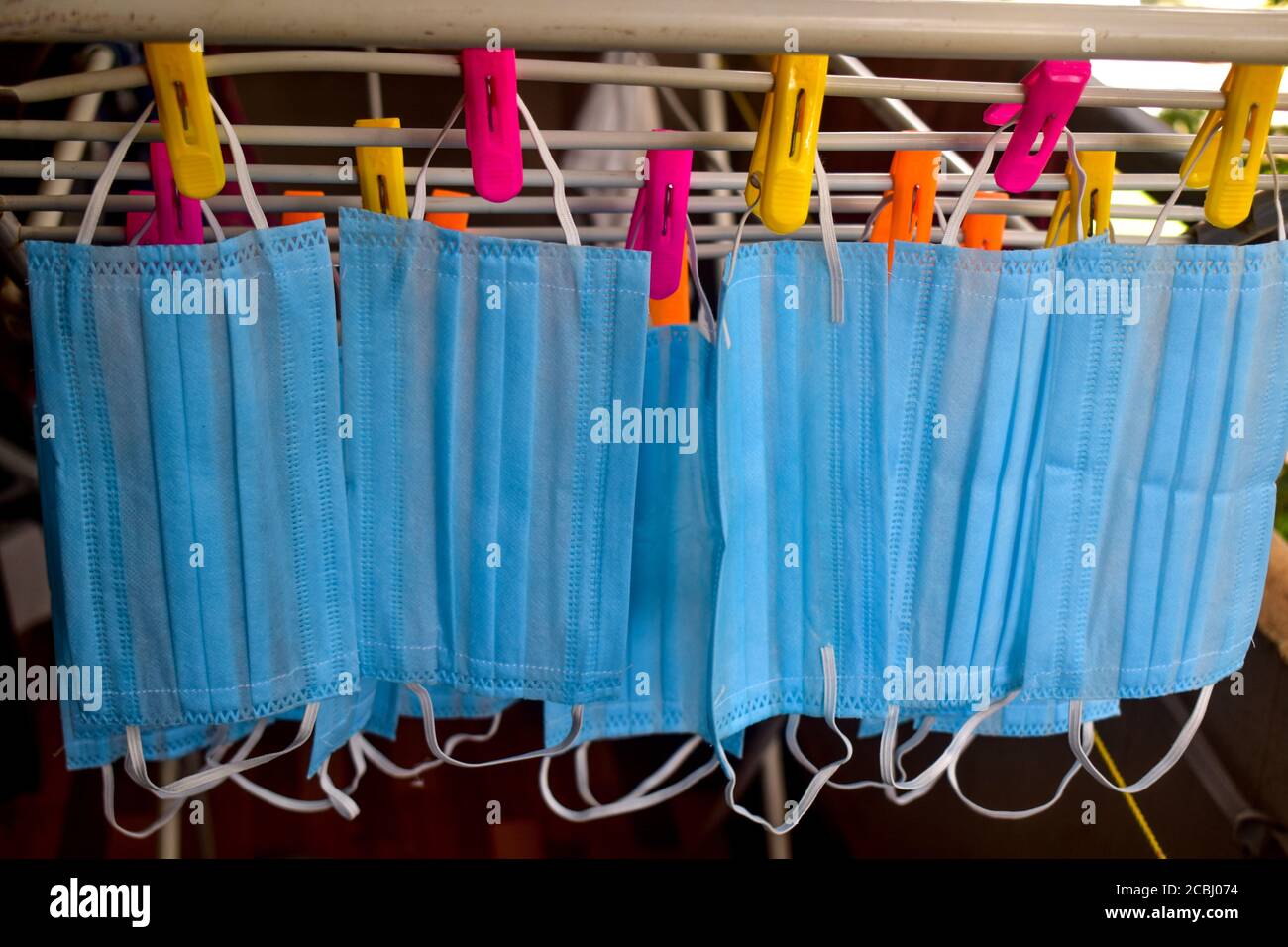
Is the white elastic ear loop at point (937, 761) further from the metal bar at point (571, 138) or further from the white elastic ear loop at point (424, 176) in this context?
the white elastic ear loop at point (424, 176)

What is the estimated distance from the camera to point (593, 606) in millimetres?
766

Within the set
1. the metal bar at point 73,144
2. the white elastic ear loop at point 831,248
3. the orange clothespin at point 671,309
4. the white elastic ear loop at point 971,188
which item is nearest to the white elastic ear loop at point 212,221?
the metal bar at point 73,144

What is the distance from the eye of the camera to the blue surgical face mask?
675 millimetres

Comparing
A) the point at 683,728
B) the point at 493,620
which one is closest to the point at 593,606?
the point at 493,620

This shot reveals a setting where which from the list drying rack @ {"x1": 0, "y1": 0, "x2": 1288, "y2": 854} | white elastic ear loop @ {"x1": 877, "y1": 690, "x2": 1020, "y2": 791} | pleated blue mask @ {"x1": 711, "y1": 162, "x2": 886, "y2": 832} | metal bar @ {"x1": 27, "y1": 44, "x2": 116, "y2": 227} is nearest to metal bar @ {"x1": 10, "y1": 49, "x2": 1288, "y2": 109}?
drying rack @ {"x1": 0, "y1": 0, "x2": 1288, "y2": 854}

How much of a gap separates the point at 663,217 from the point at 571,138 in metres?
0.10

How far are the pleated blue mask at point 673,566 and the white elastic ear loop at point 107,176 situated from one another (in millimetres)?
410

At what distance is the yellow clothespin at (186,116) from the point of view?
2.00 ft

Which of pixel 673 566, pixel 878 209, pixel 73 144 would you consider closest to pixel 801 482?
pixel 673 566

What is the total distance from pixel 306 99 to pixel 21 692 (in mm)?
1177

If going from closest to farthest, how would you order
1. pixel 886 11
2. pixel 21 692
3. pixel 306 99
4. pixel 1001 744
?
pixel 886 11, pixel 21 692, pixel 1001 744, pixel 306 99

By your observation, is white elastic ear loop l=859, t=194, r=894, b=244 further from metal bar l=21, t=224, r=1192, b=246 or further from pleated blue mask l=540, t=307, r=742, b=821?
pleated blue mask l=540, t=307, r=742, b=821

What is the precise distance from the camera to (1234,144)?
27.5 inches
